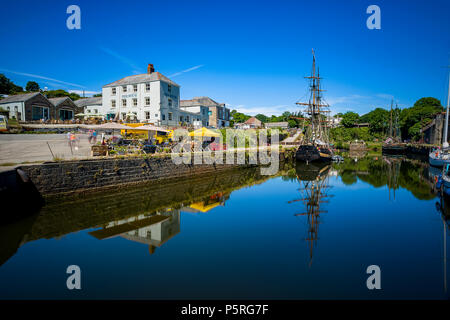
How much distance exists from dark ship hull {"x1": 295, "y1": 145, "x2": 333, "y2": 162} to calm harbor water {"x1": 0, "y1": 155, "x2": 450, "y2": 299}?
17.1 metres

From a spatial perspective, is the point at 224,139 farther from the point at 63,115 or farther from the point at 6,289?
the point at 6,289

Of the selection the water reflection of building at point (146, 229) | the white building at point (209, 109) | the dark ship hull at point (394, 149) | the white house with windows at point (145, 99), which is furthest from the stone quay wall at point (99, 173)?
the dark ship hull at point (394, 149)

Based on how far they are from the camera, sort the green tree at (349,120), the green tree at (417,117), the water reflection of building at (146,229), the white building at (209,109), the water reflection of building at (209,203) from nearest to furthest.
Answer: the water reflection of building at (146,229)
the water reflection of building at (209,203)
the white building at (209,109)
the green tree at (417,117)
the green tree at (349,120)

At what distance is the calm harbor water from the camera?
550 cm

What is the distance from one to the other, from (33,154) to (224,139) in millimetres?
20324

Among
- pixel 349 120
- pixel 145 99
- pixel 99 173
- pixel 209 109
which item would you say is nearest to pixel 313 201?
pixel 99 173

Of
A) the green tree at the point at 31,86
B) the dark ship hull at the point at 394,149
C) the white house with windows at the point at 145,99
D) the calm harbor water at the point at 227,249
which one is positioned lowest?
the calm harbor water at the point at 227,249

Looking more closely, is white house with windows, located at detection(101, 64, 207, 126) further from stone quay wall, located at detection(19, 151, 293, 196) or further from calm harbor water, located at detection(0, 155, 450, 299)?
calm harbor water, located at detection(0, 155, 450, 299)

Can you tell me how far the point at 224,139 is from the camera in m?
31.1

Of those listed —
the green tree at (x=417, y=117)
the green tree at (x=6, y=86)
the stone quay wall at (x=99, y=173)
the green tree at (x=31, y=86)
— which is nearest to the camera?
the stone quay wall at (x=99, y=173)

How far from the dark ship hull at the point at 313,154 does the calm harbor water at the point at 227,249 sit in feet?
55.9

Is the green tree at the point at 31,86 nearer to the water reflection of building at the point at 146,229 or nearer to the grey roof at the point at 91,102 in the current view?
the grey roof at the point at 91,102

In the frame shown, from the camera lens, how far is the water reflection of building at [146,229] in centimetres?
829

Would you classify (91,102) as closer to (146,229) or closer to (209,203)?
(209,203)
